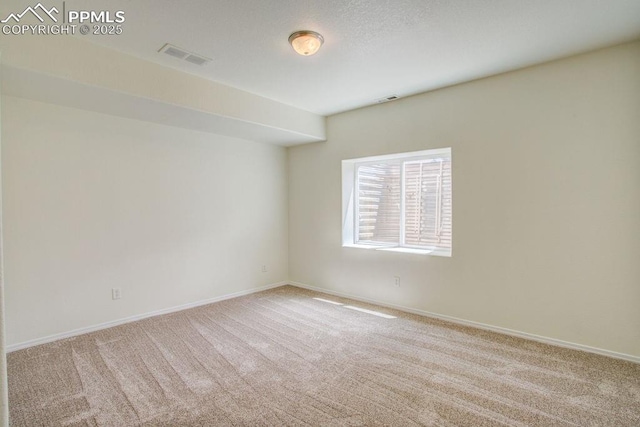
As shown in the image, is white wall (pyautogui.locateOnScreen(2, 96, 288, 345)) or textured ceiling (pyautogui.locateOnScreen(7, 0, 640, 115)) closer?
textured ceiling (pyautogui.locateOnScreen(7, 0, 640, 115))

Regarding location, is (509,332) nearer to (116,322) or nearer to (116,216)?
(116,322)

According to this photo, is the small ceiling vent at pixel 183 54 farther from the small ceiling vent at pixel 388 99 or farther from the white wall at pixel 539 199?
the white wall at pixel 539 199

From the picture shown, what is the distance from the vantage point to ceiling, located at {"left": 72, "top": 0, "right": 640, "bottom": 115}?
2158 millimetres

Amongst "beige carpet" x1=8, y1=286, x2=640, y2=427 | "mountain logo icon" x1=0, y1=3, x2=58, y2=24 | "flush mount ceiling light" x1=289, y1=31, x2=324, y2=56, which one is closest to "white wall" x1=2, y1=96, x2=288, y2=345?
"beige carpet" x1=8, y1=286, x2=640, y2=427

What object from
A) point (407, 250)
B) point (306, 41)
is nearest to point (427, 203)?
point (407, 250)

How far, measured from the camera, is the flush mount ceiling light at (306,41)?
96.4 inches

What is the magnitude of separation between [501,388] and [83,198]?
415 centimetres

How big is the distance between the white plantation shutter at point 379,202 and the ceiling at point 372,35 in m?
1.39

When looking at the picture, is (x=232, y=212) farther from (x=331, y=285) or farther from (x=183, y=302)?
(x=331, y=285)

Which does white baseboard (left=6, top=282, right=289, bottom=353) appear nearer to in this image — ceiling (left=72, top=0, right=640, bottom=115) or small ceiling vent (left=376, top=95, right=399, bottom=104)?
ceiling (left=72, top=0, right=640, bottom=115)

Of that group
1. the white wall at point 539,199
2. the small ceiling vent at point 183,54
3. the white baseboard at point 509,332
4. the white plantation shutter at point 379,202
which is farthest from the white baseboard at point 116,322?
the small ceiling vent at point 183,54

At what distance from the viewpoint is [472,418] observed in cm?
198

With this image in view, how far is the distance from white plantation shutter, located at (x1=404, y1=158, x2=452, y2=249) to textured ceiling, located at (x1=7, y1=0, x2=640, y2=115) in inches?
41.5

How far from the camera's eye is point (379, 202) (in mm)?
4598
